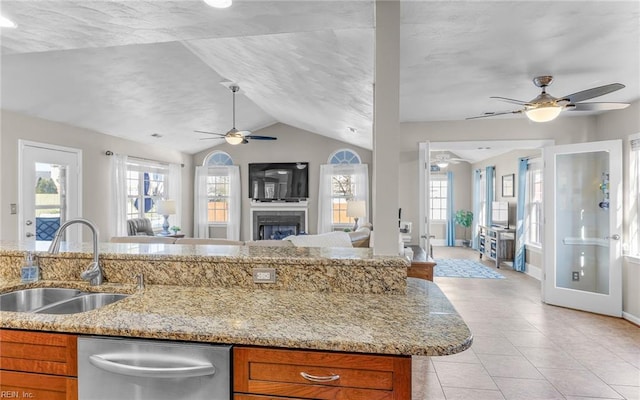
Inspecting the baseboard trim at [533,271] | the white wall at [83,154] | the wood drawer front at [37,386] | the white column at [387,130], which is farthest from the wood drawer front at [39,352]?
the baseboard trim at [533,271]

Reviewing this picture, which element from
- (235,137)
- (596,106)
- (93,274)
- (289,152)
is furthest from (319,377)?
(289,152)

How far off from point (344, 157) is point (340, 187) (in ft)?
2.24

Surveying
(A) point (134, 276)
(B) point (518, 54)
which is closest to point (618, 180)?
(B) point (518, 54)

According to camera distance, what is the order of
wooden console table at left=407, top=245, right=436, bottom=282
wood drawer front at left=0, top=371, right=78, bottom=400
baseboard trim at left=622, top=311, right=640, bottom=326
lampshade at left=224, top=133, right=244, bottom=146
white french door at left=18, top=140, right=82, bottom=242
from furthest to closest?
1. lampshade at left=224, top=133, right=244, bottom=146
2. white french door at left=18, top=140, right=82, bottom=242
3. baseboard trim at left=622, top=311, right=640, bottom=326
4. wooden console table at left=407, top=245, right=436, bottom=282
5. wood drawer front at left=0, top=371, right=78, bottom=400

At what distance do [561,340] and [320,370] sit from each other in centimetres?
331

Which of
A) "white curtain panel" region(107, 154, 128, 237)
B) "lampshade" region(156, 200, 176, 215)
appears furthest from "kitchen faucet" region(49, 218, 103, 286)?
"lampshade" region(156, 200, 176, 215)

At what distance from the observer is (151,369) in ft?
3.90

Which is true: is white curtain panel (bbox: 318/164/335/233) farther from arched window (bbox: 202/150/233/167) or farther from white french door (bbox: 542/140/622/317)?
white french door (bbox: 542/140/622/317)

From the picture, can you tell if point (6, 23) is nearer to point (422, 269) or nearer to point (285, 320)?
point (285, 320)

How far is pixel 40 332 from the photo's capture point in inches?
51.4

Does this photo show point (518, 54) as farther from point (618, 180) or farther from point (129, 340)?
point (129, 340)

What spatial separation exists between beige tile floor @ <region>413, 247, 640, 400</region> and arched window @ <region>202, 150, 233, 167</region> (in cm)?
592

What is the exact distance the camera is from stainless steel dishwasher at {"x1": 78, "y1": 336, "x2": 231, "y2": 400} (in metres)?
1.17

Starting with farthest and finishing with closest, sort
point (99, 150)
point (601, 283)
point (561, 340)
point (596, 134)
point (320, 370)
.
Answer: point (99, 150) → point (596, 134) → point (601, 283) → point (561, 340) → point (320, 370)
